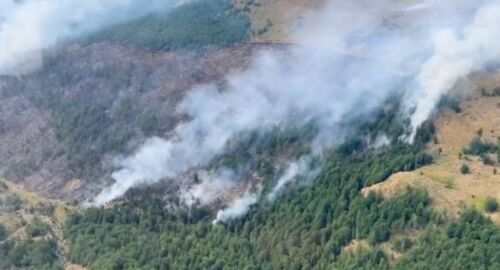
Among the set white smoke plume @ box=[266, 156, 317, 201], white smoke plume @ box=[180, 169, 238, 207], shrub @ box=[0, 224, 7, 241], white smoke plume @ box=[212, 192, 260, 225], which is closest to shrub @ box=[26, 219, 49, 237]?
shrub @ box=[0, 224, 7, 241]

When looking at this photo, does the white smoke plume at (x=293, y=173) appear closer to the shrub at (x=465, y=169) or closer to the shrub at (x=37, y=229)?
the shrub at (x=465, y=169)

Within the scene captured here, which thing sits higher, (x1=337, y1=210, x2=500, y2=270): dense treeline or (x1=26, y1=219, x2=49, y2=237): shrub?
(x1=337, y1=210, x2=500, y2=270): dense treeline

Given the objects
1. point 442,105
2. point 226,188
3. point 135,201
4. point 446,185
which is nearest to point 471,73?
point 442,105

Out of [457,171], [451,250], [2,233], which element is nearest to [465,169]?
[457,171]

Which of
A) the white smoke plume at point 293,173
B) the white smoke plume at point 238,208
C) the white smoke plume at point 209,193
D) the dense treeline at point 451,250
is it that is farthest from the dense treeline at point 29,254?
the dense treeline at point 451,250

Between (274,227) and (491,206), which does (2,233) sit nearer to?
(274,227)

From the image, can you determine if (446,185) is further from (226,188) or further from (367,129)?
(226,188)

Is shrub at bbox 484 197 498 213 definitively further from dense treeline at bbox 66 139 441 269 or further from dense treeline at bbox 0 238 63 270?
dense treeline at bbox 0 238 63 270

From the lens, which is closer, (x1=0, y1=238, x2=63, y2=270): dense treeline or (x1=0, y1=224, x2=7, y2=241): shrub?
(x1=0, y1=238, x2=63, y2=270): dense treeline
